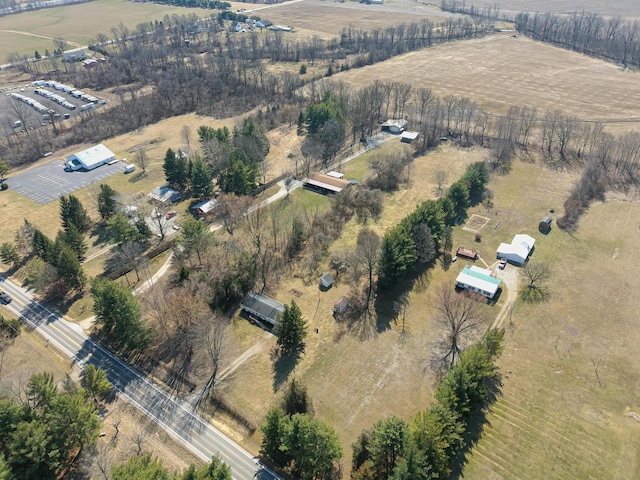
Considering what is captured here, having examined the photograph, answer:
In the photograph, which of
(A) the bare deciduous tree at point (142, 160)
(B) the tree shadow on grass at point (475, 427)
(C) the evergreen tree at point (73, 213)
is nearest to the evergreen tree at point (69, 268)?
(C) the evergreen tree at point (73, 213)

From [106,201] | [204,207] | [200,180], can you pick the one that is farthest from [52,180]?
[204,207]

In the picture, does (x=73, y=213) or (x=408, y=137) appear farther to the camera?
(x=408, y=137)

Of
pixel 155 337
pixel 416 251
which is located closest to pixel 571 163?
pixel 416 251

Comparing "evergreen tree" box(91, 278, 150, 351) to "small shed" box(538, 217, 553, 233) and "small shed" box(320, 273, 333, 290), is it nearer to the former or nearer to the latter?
"small shed" box(320, 273, 333, 290)

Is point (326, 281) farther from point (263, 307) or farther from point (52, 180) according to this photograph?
point (52, 180)

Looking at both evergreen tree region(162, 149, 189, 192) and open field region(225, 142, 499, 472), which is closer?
open field region(225, 142, 499, 472)

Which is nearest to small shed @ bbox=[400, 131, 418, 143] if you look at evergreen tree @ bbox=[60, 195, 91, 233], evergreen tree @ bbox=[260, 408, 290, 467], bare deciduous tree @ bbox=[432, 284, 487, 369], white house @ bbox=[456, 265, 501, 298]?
white house @ bbox=[456, 265, 501, 298]
